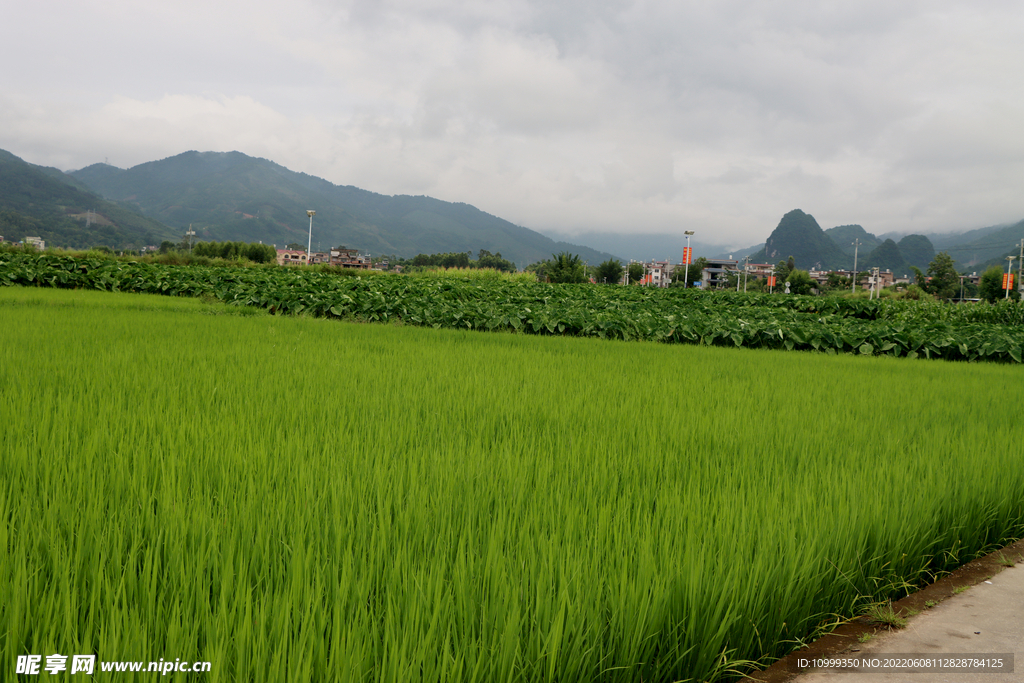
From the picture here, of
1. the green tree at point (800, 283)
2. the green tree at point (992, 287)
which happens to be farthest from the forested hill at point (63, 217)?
the green tree at point (992, 287)

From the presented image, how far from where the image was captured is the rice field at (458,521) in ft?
4.24

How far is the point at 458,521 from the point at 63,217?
190 metres

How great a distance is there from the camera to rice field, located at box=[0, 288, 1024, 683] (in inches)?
50.8

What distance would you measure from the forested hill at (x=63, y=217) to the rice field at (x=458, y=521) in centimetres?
12963

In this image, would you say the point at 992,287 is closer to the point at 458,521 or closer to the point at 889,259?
the point at 458,521

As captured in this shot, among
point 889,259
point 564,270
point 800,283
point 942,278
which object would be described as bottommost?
point 564,270

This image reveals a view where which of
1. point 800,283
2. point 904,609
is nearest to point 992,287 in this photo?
point 800,283

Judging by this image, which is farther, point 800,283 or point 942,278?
point 800,283

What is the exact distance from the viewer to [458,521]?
191cm

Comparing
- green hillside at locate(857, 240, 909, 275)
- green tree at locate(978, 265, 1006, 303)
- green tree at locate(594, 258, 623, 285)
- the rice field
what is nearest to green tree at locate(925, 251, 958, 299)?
green tree at locate(978, 265, 1006, 303)

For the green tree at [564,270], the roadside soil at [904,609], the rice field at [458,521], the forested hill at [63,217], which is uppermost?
the forested hill at [63,217]

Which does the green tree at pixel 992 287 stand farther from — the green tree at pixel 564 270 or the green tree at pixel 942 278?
the green tree at pixel 564 270

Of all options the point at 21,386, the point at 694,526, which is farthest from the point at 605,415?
the point at 21,386

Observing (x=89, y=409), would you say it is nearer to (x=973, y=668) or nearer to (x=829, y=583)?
(x=829, y=583)
